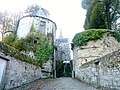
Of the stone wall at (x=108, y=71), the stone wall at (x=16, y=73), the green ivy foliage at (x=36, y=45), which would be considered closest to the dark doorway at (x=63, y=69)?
the green ivy foliage at (x=36, y=45)

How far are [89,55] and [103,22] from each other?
6073 millimetres

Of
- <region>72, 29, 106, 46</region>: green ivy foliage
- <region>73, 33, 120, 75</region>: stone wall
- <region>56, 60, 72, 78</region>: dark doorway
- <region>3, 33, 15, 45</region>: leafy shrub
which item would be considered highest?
<region>3, 33, 15, 45</region>: leafy shrub

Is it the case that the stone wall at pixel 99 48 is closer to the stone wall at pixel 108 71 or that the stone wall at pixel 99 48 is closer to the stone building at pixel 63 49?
the stone wall at pixel 108 71

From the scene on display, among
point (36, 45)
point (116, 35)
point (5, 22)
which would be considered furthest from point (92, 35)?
point (5, 22)

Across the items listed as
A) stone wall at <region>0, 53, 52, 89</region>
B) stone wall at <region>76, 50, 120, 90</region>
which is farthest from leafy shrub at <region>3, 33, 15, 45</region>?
stone wall at <region>76, 50, 120, 90</region>

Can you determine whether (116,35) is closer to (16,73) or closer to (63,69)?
(16,73)

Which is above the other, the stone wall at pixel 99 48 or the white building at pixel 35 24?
the white building at pixel 35 24

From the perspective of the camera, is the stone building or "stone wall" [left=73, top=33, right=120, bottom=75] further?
the stone building

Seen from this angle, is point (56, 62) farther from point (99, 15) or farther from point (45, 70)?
point (99, 15)

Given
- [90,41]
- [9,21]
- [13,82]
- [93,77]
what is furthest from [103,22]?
[9,21]

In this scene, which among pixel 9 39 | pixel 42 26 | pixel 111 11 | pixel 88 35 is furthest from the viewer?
pixel 42 26

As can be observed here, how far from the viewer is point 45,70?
71.5ft

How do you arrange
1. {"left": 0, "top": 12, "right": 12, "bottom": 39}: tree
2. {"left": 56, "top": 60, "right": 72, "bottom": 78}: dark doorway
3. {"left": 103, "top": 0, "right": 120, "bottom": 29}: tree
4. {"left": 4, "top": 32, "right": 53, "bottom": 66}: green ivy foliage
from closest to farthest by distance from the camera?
{"left": 103, "top": 0, "right": 120, "bottom": 29}: tree
{"left": 4, "top": 32, "right": 53, "bottom": 66}: green ivy foliage
{"left": 56, "top": 60, "right": 72, "bottom": 78}: dark doorway
{"left": 0, "top": 12, "right": 12, "bottom": 39}: tree

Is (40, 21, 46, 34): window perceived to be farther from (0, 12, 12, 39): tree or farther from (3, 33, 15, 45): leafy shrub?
(0, 12, 12, 39): tree
